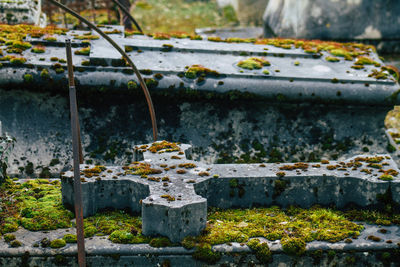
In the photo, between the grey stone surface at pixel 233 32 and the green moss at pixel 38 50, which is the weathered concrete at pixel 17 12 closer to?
the green moss at pixel 38 50

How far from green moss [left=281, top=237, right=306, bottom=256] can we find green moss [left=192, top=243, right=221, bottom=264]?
66 cm

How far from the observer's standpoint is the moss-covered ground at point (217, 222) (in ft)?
16.2

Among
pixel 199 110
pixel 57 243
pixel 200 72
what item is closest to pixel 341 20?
pixel 200 72

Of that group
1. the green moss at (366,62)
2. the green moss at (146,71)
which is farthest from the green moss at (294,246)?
Answer: the green moss at (366,62)

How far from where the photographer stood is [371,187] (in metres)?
5.63

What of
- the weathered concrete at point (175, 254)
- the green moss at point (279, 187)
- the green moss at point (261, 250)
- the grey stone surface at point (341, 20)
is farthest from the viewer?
the grey stone surface at point (341, 20)

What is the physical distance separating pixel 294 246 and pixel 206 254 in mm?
871

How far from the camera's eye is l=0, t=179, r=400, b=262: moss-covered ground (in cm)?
494

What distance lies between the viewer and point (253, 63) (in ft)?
27.1

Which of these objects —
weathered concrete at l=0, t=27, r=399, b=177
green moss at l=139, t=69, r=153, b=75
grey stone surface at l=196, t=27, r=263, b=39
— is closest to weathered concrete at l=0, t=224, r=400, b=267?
weathered concrete at l=0, t=27, r=399, b=177

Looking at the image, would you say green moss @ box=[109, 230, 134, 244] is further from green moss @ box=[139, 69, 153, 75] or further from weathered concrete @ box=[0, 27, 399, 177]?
green moss @ box=[139, 69, 153, 75]

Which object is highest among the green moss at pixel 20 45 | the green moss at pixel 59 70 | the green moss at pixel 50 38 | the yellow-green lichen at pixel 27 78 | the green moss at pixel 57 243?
the green moss at pixel 50 38

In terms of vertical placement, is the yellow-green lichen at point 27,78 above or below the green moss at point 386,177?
above

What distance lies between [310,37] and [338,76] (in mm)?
4584
